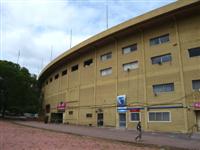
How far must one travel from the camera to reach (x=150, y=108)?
26.7 m

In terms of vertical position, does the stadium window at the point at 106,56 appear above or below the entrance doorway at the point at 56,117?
above

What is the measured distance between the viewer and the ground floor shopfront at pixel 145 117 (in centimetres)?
2310

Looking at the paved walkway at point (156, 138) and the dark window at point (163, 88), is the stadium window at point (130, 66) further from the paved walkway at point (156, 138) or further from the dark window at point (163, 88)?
the paved walkway at point (156, 138)

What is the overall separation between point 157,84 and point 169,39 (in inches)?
221

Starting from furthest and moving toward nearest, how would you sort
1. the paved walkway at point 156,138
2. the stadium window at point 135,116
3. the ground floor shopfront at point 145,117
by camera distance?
the stadium window at point 135,116, the ground floor shopfront at point 145,117, the paved walkway at point 156,138

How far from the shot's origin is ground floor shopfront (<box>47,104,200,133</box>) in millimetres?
23098

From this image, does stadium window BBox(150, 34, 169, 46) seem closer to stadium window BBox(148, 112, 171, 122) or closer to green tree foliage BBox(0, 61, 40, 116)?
stadium window BBox(148, 112, 171, 122)

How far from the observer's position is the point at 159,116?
25.8 meters

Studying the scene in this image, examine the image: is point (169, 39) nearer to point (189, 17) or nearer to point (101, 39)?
point (189, 17)

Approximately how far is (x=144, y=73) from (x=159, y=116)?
223 inches

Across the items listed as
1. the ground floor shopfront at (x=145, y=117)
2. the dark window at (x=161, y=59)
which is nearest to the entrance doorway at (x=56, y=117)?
the ground floor shopfront at (x=145, y=117)

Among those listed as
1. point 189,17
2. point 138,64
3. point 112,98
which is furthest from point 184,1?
point 112,98

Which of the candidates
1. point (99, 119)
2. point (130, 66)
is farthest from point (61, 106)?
point (130, 66)

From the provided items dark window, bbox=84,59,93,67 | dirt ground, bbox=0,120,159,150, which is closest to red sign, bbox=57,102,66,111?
dark window, bbox=84,59,93,67
